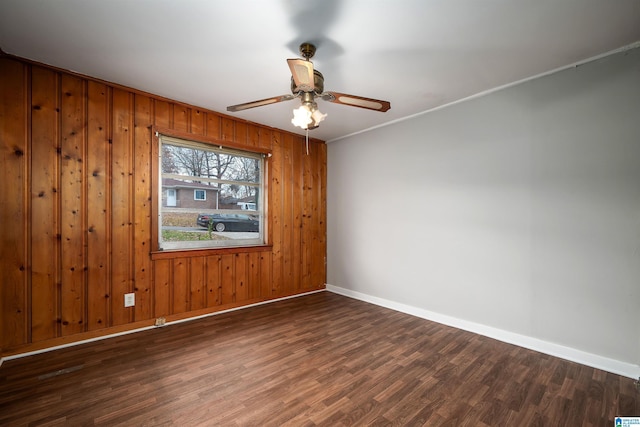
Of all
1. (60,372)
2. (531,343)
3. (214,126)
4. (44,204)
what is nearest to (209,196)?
(214,126)

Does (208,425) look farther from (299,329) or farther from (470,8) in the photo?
(470,8)

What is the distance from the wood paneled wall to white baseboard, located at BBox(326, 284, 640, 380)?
2.33 metres

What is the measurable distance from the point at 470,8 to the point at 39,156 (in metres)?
3.57

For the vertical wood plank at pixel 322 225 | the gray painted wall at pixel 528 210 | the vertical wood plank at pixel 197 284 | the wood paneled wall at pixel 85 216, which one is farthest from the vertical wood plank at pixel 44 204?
the gray painted wall at pixel 528 210

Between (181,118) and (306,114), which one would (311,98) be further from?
(181,118)

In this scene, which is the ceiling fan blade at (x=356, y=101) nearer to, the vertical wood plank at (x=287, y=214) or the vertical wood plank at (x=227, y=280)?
the vertical wood plank at (x=287, y=214)

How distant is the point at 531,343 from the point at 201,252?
358 centimetres

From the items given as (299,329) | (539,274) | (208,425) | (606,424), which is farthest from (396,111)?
(208,425)

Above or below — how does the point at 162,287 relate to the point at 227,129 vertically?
below

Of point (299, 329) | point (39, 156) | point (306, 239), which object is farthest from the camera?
point (306, 239)

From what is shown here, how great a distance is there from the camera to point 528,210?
258cm

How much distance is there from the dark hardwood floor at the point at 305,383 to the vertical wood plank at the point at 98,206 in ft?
1.25

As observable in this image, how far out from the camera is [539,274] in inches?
98.9

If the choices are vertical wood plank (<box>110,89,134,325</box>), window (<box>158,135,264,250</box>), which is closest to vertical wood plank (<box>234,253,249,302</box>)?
window (<box>158,135,264,250</box>)
